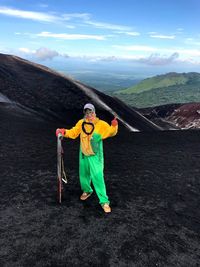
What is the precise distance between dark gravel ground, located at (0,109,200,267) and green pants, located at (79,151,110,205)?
453 millimetres

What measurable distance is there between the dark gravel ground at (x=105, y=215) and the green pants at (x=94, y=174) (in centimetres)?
45

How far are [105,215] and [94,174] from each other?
4.27 ft

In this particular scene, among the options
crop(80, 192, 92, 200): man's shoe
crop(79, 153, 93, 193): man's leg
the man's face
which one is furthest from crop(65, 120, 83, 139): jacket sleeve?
crop(80, 192, 92, 200): man's shoe

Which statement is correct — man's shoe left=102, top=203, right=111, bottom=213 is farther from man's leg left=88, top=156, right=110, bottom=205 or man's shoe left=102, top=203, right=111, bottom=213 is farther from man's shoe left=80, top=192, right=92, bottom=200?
man's shoe left=80, top=192, right=92, bottom=200

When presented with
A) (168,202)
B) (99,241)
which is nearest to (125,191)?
(168,202)

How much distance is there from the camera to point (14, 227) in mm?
9344

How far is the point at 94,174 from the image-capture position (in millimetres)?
10758

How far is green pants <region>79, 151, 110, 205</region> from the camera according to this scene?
10.7m

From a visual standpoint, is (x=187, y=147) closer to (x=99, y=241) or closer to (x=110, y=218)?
(x=110, y=218)

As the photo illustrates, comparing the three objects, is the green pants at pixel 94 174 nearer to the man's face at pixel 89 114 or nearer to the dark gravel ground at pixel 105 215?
the dark gravel ground at pixel 105 215

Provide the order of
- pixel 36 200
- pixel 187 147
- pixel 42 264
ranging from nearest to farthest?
pixel 42 264
pixel 36 200
pixel 187 147

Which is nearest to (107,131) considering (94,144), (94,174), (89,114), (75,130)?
(94,144)

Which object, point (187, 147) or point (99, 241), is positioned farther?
point (187, 147)

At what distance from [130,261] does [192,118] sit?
8470 cm
